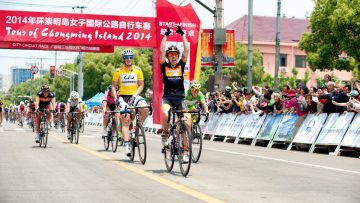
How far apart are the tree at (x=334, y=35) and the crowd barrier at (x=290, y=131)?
22998 millimetres

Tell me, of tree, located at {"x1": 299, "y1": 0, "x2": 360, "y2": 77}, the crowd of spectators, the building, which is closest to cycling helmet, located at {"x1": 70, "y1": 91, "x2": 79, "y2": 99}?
the crowd of spectators

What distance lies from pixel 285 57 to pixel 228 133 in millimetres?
75339

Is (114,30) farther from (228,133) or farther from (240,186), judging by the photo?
(240,186)

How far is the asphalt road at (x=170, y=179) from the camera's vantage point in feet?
30.1

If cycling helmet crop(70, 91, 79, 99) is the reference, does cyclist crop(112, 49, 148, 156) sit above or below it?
above

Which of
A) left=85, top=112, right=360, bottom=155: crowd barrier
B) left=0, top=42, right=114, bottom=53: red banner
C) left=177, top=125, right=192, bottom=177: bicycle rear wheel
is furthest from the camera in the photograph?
left=0, top=42, right=114, bottom=53: red banner

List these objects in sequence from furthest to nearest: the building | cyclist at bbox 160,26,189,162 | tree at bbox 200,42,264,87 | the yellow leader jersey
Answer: the building, tree at bbox 200,42,264,87, the yellow leader jersey, cyclist at bbox 160,26,189,162

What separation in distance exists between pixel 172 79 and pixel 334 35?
4033 cm

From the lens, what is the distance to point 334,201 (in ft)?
29.6

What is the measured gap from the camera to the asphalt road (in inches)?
361

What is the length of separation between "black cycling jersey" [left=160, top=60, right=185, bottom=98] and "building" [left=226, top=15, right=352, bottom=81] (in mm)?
85264

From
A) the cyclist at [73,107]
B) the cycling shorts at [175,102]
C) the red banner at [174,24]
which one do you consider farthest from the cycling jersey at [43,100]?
the red banner at [174,24]

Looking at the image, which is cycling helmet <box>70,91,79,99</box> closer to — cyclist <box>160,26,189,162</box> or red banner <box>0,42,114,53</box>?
cyclist <box>160,26,189,162</box>

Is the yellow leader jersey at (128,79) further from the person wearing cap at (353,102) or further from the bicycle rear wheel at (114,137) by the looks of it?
the person wearing cap at (353,102)
